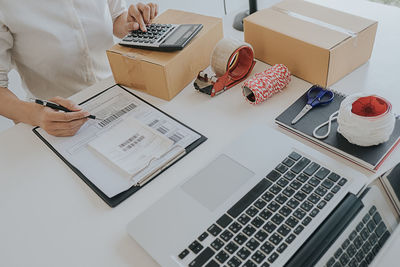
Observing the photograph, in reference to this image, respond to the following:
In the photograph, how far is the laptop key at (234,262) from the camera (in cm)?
52

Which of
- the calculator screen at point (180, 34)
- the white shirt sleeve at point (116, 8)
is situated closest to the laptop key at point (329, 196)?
the calculator screen at point (180, 34)

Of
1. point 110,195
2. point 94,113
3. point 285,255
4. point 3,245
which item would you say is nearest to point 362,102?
point 285,255

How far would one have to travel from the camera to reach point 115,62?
3.07 feet

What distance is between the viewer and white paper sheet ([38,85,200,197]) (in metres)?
0.70

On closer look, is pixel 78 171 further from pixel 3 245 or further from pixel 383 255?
pixel 383 255

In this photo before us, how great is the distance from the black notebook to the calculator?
0.32 meters

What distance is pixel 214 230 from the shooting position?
57 centimetres

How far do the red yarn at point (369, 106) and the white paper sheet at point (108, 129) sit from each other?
1.08 ft

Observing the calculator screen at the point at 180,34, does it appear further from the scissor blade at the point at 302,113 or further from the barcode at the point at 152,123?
the scissor blade at the point at 302,113

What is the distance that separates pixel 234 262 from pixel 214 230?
0.21 ft

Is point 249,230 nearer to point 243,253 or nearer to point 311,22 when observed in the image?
point 243,253

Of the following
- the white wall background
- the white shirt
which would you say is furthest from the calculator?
the white wall background

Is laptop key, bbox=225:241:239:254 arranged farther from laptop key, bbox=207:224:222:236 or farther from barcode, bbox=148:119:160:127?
barcode, bbox=148:119:160:127

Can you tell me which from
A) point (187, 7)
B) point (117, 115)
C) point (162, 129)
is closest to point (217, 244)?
point (162, 129)
